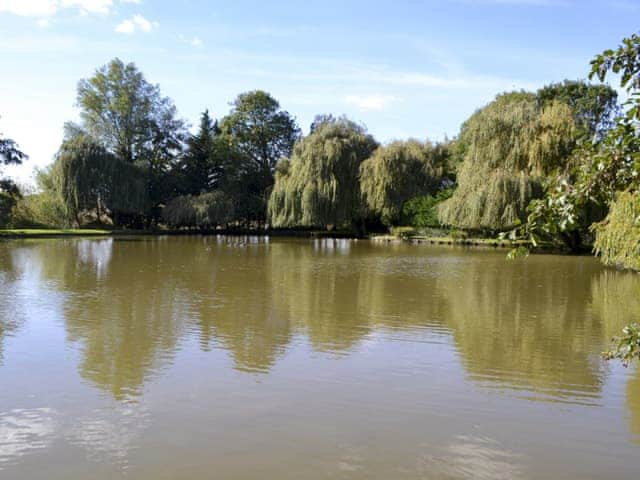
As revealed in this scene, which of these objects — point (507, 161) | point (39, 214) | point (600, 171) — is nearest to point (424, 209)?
point (507, 161)

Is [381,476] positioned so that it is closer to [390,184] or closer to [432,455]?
[432,455]

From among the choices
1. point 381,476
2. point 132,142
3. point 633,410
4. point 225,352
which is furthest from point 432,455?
point 132,142

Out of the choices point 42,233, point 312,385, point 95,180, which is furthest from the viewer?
point 95,180

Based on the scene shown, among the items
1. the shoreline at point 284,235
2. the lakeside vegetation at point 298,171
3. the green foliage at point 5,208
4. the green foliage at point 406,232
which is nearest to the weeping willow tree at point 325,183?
the lakeside vegetation at point 298,171

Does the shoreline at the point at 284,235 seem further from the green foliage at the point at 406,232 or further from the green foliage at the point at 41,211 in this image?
the green foliage at the point at 41,211

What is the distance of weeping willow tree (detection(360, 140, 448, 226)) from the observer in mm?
32500

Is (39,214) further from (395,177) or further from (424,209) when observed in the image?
(424,209)

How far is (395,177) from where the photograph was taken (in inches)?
1284

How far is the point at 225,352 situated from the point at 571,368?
393 centimetres

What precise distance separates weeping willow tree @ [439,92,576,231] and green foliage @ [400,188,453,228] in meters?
3.70

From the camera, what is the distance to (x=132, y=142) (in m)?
42.5

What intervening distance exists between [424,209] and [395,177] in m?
2.68

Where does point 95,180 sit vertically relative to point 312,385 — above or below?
above

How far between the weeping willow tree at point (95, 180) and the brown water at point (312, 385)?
2561 cm
